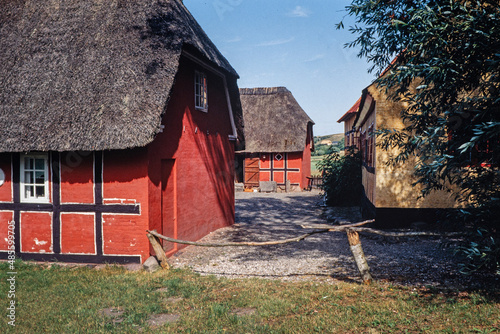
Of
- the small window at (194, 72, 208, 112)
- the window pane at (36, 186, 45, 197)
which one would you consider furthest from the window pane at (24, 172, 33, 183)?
the small window at (194, 72, 208, 112)

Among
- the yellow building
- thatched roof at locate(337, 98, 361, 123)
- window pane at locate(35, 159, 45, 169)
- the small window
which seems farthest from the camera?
thatched roof at locate(337, 98, 361, 123)

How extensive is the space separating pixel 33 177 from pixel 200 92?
4538 millimetres

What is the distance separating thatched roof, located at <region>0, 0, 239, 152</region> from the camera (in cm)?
688

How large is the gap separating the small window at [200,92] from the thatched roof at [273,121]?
13.3 meters

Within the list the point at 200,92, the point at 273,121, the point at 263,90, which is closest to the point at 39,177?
the point at 200,92

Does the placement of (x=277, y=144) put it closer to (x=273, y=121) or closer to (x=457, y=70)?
(x=273, y=121)

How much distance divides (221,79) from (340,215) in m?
6.22

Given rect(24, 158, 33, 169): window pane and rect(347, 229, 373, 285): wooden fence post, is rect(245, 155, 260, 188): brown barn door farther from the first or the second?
rect(347, 229, 373, 285): wooden fence post

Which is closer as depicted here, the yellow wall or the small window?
the yellow wall

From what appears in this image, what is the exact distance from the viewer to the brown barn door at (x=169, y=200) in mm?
8039

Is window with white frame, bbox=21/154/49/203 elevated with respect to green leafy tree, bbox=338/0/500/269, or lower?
lower

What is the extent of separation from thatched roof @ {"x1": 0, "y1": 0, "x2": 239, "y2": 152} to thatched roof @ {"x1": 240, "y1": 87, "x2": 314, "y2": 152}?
14326mm

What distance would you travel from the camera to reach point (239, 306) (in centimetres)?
509

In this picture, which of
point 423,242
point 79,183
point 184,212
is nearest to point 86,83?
point 79,183
